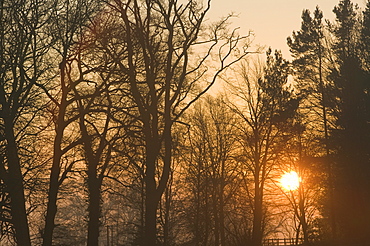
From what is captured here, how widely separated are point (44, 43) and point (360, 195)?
21.2 meters

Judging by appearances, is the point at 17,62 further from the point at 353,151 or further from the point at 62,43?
the point at 353,151

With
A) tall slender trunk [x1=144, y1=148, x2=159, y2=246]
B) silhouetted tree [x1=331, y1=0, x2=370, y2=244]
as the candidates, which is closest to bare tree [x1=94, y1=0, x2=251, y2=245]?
tall slender trunk [x1=144, y1=148, x2=159, y2=246]

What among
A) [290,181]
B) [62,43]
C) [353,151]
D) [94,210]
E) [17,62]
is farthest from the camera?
[290,181]

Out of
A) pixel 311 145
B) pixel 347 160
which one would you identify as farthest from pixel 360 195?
pixel 311 145

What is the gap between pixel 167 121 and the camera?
20797mm

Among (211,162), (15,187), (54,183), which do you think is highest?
(211,162)

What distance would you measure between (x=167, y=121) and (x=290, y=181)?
24362mm

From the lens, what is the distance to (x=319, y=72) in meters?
41.2

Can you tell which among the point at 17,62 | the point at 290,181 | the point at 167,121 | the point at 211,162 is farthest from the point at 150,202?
the point at 290,181

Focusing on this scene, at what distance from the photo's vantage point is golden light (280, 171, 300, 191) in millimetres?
41656

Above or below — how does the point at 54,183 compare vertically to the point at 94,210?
above

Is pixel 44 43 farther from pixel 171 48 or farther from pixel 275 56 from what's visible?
pixel 275 56

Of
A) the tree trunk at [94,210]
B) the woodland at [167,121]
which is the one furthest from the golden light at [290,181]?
the tree trunk at [94,210]

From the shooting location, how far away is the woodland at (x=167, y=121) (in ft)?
67.6
